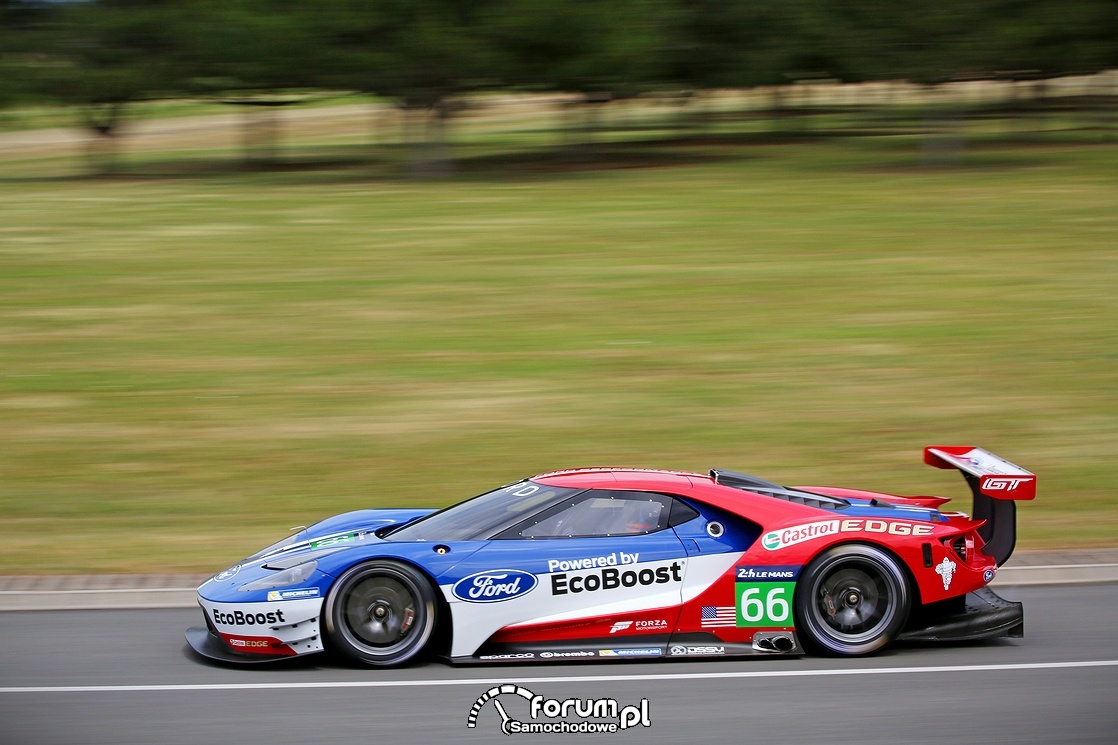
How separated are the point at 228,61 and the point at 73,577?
27.4 m

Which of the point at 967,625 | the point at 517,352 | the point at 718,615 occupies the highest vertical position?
the point at 517,352

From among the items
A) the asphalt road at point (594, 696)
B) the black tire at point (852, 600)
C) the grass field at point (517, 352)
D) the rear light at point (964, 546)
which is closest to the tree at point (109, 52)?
the grass field at point (517, 352)

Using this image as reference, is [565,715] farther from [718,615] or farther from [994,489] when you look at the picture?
[994,489]

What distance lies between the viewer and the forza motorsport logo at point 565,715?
587cm

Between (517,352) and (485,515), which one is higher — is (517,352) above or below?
above

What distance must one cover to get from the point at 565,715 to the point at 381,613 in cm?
128

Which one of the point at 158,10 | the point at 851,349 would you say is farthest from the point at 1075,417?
the point at 158,10

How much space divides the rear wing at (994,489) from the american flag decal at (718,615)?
1700 millimetres

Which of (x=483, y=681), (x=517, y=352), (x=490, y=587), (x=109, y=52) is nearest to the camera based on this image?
(x=483, y=681)

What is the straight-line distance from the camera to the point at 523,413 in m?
13.4

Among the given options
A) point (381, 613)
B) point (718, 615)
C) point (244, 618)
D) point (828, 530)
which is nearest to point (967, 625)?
point (828, 530)

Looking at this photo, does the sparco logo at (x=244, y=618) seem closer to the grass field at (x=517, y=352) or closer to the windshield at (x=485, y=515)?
the windshield at (x=485, y=515)

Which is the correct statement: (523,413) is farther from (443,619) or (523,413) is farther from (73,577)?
(443,619)

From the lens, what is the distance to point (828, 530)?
22.4 feet
